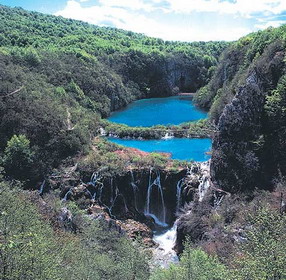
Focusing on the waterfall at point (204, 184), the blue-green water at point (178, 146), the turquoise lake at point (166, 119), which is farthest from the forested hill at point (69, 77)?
the waterfall at point (204, 184)

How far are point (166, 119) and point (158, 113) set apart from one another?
674cm

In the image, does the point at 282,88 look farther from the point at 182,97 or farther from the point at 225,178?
the point at 182,97

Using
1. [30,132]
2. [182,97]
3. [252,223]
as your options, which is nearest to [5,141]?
[30,132]

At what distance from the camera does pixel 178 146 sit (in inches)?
2098

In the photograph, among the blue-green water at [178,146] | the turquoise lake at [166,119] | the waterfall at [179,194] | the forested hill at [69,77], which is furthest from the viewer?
the turquoise lake at [166,119]

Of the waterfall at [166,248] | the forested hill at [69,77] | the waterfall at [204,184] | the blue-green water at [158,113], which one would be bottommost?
the waterfall at [166,248]

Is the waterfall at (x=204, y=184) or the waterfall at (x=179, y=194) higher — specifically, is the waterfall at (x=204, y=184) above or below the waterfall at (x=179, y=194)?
above

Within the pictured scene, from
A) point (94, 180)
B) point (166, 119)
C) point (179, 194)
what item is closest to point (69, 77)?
point (166, 119)

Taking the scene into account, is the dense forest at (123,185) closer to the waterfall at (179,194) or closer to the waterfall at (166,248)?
the waterfall at (179,194)

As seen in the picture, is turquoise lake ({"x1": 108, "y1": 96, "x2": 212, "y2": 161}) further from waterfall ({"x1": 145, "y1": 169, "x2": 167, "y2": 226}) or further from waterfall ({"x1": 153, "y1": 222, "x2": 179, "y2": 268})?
waterfall ({"x1": 153, "y1": 222, "x2": 179, "y2": 268})

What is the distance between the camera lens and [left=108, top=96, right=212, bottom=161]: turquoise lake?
50.7 metres

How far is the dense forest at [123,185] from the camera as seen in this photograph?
19984 millimetres

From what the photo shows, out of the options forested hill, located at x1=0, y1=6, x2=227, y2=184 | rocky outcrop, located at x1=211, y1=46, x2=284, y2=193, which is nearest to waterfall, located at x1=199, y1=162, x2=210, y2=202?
rocky outcrop, located at x1=211, y1=46, x2=284, y2=193

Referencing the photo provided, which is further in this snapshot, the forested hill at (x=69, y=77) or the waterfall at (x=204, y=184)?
the forested hill at (x=69, y=77)
